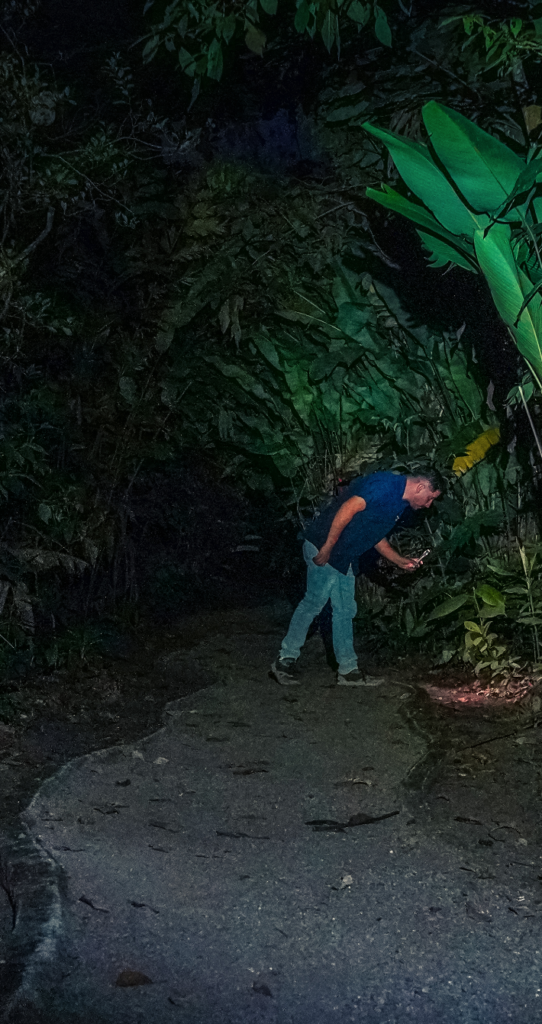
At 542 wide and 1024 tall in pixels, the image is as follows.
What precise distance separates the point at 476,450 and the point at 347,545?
100 cm

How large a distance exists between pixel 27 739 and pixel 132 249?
3.19 meters

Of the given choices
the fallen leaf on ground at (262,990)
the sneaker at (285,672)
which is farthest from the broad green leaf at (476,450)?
the fallen leaf on ground at (262,990)

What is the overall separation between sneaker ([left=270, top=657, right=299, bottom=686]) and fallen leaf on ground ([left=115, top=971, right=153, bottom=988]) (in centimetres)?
329

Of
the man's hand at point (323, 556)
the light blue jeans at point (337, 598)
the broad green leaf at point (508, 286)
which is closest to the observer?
the broad green leaf at point (508, 286)

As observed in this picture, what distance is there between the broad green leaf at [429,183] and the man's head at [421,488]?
158cm

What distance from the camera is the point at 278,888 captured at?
11.5 ft

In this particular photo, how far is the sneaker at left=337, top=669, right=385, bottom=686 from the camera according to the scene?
6129 millimetres

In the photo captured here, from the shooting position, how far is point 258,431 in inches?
327

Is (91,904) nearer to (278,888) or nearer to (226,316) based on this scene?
(278,888)

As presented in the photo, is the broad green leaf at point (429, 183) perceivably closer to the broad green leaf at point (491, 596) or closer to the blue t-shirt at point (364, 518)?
the blue t-shirt at point (364, 518)

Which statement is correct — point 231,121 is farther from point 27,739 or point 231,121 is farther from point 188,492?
point 27,739

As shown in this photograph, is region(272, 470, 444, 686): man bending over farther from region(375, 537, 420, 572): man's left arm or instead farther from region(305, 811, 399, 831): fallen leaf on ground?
region(305, 811, 399, 831): fallen leaf on ground

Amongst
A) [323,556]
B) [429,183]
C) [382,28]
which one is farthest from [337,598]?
[382,28]

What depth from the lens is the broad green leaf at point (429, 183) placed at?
4250mm
